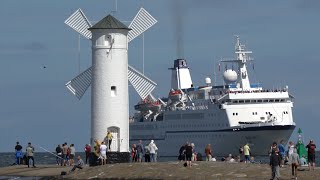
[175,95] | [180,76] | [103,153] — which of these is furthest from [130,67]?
[180,76]

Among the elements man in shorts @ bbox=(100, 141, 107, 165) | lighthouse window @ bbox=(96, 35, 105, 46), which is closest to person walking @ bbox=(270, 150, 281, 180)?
man in shorts @ bbox=(100, 141, 107, 165)

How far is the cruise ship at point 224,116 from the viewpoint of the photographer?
102 meters

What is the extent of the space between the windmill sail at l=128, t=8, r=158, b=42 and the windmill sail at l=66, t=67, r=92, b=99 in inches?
135

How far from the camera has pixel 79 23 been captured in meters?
57.8

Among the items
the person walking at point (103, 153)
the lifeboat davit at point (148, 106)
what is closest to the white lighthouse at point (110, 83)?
the person walking at point (103, 153)

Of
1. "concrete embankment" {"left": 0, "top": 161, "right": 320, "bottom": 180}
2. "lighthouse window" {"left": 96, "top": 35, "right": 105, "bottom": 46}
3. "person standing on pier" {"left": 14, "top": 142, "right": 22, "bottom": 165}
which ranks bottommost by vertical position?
"concrete embankment" {"left": 0, "top": 161, "right": 320, "bottom": 180}

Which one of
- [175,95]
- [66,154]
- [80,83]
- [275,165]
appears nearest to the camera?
[275,165]

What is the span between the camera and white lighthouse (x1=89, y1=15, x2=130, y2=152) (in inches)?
2020

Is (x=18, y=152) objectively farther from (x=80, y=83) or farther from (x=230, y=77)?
(x=230, y=77)

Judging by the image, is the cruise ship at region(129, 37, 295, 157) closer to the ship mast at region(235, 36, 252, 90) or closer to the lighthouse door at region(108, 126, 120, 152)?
the ship mast at region(235, 36, 252, 90)

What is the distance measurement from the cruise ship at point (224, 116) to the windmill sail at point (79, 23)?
4553cm

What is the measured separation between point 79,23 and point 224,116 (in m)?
48.7

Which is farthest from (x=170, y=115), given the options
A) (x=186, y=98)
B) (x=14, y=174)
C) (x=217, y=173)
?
(x=217, y=173)

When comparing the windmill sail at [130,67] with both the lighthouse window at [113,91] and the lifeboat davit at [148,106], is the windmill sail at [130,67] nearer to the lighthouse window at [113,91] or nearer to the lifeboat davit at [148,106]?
the lighthouse window at [113,91]
